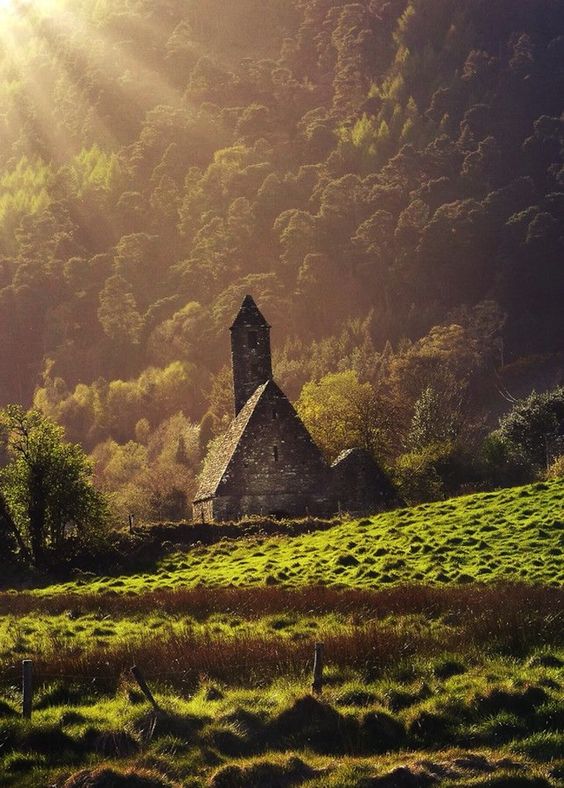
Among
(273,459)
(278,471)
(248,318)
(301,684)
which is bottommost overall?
(301,684)

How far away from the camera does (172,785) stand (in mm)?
18312

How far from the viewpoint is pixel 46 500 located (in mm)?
50312

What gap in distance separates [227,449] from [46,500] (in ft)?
40.3

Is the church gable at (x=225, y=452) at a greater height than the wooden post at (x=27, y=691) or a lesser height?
greater

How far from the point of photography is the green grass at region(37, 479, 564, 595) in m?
36.4

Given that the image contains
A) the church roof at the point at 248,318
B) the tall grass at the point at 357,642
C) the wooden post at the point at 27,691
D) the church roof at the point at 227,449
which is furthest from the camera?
the church roof at the point at 248,318

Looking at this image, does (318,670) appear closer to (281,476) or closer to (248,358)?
(281,476)

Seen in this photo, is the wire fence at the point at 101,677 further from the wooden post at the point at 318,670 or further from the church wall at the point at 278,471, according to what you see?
the church wall at the point at 278,471

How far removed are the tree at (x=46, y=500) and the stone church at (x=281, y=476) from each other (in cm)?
801

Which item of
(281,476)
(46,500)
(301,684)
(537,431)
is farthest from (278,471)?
(301,684)

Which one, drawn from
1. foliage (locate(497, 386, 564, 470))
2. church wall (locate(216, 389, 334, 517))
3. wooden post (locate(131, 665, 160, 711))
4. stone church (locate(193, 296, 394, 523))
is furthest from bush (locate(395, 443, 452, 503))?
wooden post (locate(131, 665, 160, 711))

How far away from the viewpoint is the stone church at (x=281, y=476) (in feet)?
190

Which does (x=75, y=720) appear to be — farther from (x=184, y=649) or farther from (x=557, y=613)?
(x=557, y=613)

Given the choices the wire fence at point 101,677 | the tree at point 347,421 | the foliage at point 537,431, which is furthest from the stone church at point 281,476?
the wire fence at point 101,677
